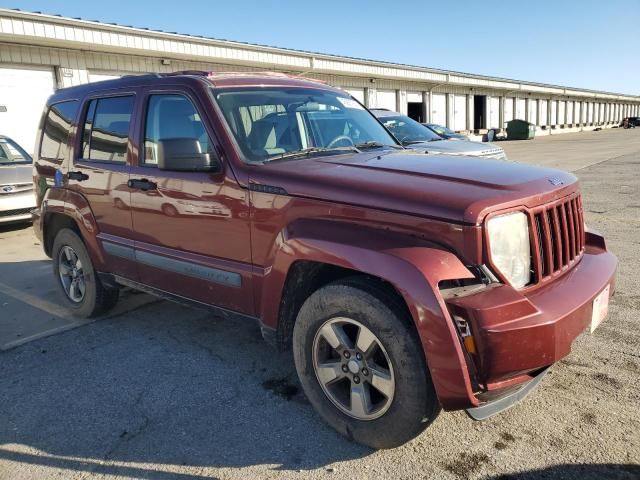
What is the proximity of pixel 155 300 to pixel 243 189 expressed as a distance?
8.61ft

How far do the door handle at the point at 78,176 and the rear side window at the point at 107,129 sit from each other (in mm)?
154

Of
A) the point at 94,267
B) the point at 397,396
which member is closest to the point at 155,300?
the point at 94,267

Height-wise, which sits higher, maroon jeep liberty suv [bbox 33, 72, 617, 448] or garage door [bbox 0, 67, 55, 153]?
garage door [bbox 0, 67, 55, 153]

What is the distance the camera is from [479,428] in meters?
2.84

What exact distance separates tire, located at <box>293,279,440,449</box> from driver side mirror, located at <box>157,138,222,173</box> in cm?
109

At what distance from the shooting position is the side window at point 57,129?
15.3 ft

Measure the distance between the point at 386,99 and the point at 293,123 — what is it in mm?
24944

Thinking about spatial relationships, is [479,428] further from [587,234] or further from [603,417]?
[587,234]

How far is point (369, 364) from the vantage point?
264 cm

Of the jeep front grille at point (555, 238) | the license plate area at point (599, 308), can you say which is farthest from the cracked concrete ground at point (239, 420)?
the jeep front grille at point (555, 238)

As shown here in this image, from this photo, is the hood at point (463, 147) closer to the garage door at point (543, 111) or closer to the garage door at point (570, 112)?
the garage door at point (543, 111)

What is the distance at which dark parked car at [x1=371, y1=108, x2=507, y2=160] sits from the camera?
8301 millimetres

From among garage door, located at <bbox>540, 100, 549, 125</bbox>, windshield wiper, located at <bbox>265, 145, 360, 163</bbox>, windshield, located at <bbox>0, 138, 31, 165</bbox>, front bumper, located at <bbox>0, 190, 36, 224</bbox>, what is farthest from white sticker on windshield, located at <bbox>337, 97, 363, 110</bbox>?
garage door, located at <bbox>540, 100, 549, 125</bbox>

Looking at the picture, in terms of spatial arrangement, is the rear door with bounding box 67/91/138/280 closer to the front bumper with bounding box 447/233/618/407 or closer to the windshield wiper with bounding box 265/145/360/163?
the windshield wiper with bounding box 265/145/360/163
